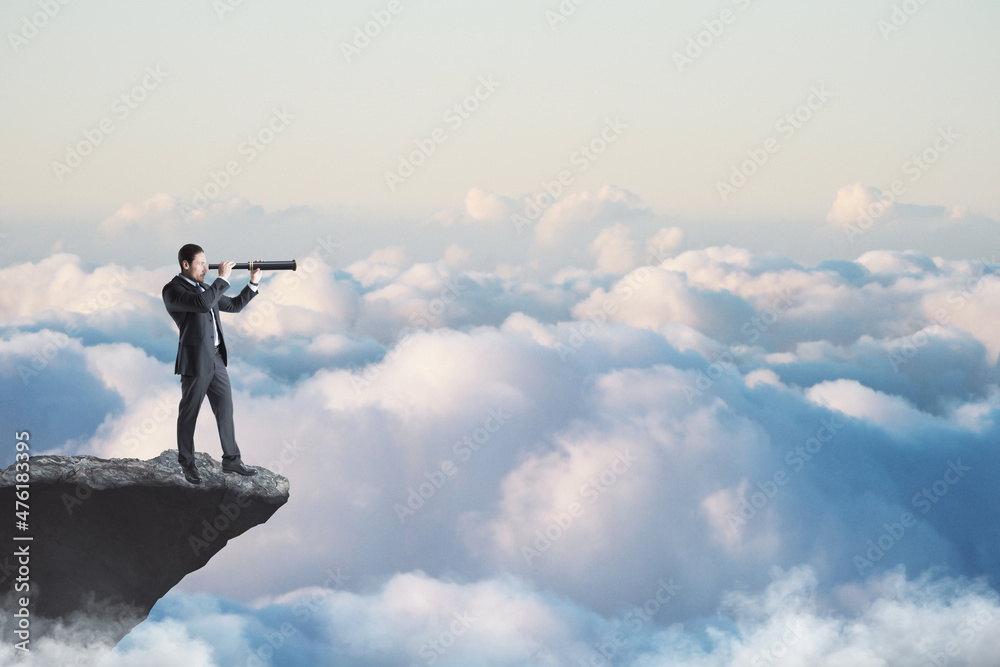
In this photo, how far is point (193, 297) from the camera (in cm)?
802

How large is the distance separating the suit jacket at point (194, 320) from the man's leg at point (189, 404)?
10 centimetres

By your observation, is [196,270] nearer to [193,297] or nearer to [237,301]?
[193,297]

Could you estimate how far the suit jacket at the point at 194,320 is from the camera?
26.6ft

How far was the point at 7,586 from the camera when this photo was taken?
9812 millimetres

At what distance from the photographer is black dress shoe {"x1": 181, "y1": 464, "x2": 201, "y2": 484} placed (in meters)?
8.97

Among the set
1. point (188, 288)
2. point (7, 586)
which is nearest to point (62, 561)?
point (7, 586)

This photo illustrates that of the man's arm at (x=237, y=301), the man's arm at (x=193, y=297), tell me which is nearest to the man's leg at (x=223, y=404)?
the man's arm at (x=237, y=301)

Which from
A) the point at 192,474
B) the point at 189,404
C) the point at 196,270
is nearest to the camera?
the point at 196,270

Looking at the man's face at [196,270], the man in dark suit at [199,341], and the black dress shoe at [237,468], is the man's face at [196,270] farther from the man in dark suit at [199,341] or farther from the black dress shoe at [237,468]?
the black dress shoe at [237,468]

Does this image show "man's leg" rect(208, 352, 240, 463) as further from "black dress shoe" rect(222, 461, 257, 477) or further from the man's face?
the man's face

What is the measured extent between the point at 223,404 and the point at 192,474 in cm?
92

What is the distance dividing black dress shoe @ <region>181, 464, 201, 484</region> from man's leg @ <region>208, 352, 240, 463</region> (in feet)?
1.08

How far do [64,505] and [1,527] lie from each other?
0.78 metres

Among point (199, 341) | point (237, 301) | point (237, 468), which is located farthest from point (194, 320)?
point (237, 468)
